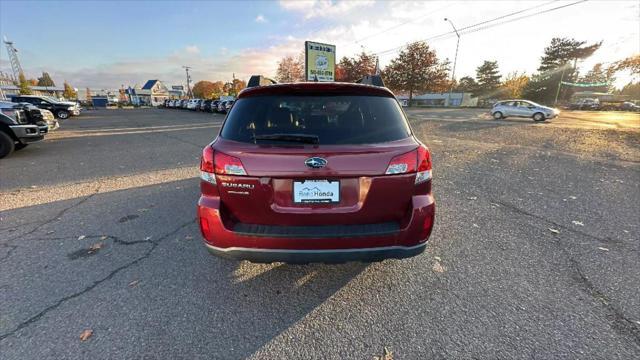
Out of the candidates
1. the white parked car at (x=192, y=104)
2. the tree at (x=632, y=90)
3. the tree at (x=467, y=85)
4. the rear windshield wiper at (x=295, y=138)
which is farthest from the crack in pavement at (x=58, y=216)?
the tree at (x=632, y=90)

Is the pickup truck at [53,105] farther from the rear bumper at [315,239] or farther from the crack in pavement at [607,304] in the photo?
the crack in pavement at [607,304]

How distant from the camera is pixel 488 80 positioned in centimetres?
7206

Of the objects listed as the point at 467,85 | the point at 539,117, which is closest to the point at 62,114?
the point at 539,117

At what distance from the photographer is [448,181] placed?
5.73 m

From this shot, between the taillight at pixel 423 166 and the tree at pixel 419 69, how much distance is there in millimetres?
55081

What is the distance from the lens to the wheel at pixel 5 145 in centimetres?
742

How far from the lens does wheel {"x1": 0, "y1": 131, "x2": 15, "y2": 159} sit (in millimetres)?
7422

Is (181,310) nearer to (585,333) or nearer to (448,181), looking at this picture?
(585,333)

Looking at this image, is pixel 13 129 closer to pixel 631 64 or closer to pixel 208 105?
pixel 208 105

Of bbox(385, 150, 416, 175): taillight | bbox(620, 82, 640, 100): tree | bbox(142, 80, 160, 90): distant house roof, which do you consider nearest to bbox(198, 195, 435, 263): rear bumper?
bbox(385, 150, 416, 175): taillight

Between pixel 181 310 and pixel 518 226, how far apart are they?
4062 millimetres

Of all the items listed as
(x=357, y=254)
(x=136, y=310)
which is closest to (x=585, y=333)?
(x=357, y=254)

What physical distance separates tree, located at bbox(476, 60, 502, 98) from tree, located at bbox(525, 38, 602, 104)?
1022cm

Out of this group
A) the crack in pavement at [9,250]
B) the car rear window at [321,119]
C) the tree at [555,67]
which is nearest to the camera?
the car rear window at [321,119]
